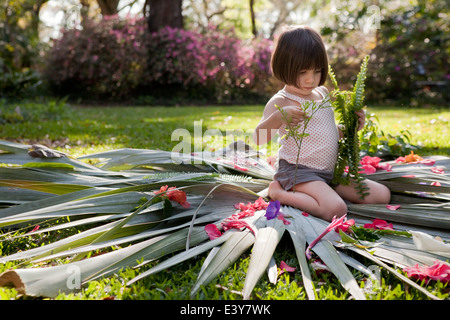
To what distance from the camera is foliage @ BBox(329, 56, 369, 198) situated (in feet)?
6.97

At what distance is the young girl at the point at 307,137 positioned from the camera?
7.14 ft

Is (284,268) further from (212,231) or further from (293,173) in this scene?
(293,173)

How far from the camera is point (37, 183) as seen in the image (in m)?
2.38

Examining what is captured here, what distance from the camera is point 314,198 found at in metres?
2.21

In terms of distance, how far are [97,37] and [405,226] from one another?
10454 millimetres

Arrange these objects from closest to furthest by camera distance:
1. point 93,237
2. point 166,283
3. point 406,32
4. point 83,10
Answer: point 166,283, point 93,237, point 406,32, point 83,10

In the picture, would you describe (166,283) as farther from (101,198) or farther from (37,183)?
(37,183)

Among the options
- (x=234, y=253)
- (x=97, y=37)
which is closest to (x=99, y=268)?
(x=234, y=253)

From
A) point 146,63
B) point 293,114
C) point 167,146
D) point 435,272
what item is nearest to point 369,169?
point 293,114

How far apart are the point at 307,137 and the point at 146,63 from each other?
29.9 ft

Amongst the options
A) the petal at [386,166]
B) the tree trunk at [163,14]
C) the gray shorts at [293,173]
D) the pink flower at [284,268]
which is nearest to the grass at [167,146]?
the pink flower at [284,268]

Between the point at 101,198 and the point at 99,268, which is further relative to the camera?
the point at 101,198

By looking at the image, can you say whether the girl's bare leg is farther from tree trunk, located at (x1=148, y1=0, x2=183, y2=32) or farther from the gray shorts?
tree trunk, located at (x1=148, y1=0, x2=183, y2=32)

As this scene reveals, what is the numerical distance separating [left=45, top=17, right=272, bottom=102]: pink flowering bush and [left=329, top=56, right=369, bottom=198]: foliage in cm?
856
